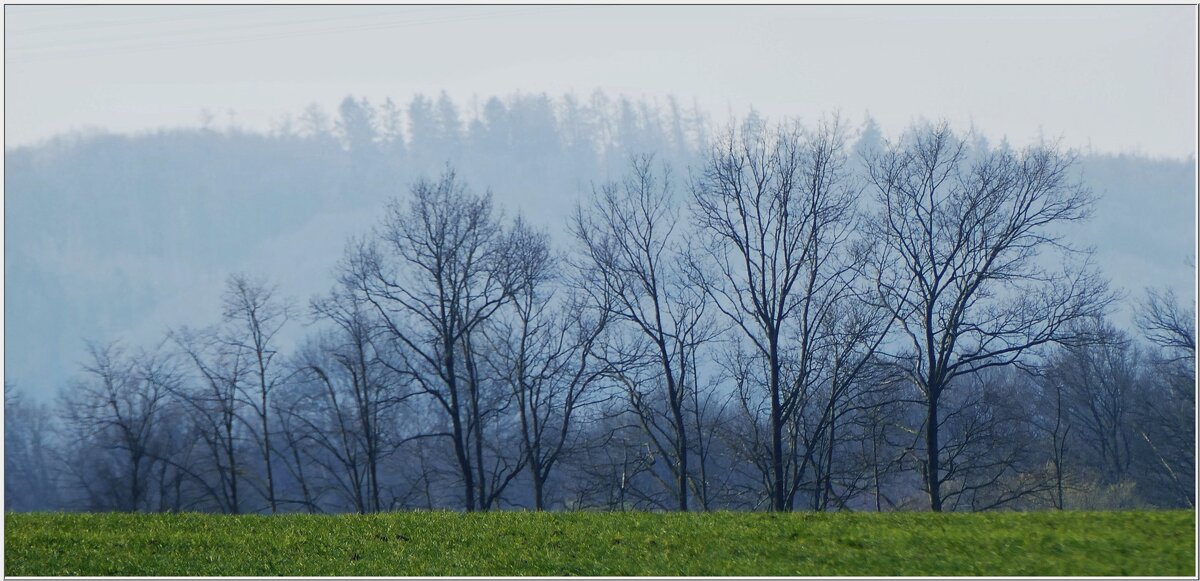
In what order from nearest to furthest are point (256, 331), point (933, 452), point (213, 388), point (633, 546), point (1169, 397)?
point (633, 546)
point (933, 452)
point (1169, 397)
point (213, 388)
point (256, 331)

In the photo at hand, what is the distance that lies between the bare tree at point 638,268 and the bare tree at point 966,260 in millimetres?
4511

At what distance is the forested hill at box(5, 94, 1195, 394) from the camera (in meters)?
21.9

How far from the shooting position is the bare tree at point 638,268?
71.7ft

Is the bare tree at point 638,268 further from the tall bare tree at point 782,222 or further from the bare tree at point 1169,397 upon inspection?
the bare tree at point 1169,397

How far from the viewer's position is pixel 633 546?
386 inches

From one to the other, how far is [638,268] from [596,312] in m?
1.52

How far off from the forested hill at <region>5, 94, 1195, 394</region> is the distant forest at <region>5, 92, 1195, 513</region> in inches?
3.5

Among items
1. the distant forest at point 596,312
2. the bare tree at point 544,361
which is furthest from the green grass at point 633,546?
the bare tree at point 544,361

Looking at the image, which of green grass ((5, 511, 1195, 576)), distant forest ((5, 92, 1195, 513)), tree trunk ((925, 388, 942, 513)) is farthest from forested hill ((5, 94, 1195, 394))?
green grass ((5, 511, 1195, 576))

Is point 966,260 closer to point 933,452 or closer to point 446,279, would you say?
point 933,452

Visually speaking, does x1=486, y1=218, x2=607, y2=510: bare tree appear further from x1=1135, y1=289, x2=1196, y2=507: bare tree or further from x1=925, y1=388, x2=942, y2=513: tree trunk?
x1=1135, y1=289, x2=1196, y2=507: bare tree

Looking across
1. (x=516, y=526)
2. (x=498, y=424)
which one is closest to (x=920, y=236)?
(x=498, y=424)

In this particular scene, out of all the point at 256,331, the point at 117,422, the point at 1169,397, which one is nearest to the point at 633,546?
the point at 256,331

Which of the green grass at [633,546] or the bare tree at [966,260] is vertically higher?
the bare tree at [966,260]
